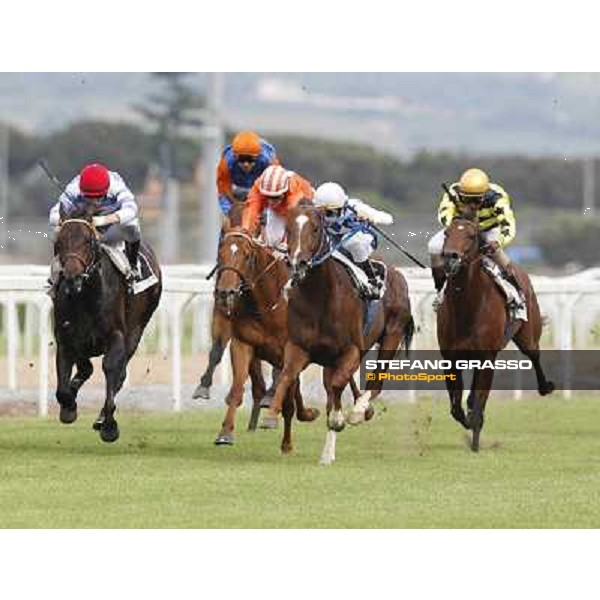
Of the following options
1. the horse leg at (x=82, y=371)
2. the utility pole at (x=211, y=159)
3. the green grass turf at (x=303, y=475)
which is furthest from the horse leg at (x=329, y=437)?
the utility pole at (x=211, y=159)

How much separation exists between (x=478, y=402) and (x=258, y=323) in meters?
1.34

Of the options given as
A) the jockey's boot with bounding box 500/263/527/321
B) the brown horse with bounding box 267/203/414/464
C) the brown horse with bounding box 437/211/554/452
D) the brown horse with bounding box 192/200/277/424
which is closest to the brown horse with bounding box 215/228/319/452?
the brown horse with bounding box 192/200/277/424

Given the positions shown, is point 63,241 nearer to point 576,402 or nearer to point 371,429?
point 371,429

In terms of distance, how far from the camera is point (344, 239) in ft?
43.2

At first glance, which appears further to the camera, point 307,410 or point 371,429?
point 371,429

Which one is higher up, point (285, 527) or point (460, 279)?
point (460, 279)

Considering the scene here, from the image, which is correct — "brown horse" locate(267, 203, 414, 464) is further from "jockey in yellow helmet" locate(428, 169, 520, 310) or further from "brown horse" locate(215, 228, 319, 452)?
"jockey in yellow helmet" locate(428, 169, 520, 310)

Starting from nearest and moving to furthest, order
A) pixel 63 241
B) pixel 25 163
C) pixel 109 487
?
pixel 109 487 < pixel 63 241 < pixel 25 163

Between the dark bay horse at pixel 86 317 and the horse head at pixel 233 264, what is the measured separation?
695mm

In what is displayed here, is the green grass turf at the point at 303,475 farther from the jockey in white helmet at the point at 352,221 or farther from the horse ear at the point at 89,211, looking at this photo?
the horse ear at the point at 89,211

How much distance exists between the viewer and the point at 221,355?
47.2 feet

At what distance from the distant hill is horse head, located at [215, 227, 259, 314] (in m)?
83.1

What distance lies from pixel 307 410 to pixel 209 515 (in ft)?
11.8

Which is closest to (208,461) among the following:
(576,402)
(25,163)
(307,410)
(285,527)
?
(307,410)
